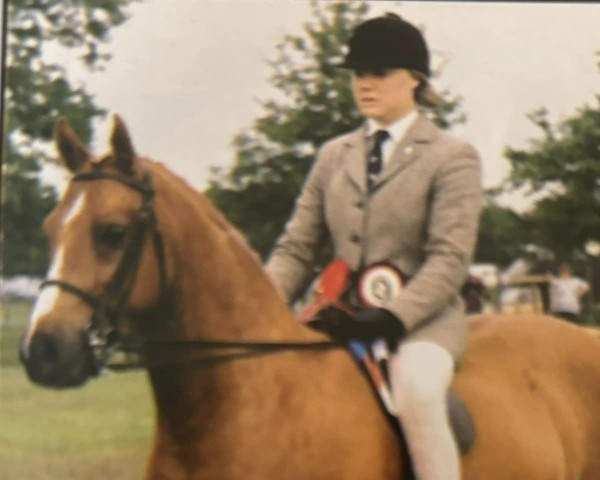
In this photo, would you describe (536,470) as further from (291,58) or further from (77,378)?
(291,58)

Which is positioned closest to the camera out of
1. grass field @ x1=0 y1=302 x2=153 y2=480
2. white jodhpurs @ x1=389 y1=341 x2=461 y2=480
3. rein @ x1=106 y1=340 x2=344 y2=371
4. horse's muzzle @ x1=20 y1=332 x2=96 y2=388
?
horse's muzzle @ x1=20 y1=332 x2=96 y2=388

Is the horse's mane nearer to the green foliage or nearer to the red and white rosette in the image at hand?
the red and white rosette

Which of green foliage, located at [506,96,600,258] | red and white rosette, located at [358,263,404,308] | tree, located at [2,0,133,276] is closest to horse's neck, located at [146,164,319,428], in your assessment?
red and white rosette, located at [358,263,404,308]

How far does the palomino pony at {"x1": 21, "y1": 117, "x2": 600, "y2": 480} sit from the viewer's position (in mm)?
1254

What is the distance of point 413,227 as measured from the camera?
5.29 ft

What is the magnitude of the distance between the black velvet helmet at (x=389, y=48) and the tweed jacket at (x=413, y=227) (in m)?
0.13

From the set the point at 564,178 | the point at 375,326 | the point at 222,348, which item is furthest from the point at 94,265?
the point at 564,178

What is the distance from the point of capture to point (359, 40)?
1708mm

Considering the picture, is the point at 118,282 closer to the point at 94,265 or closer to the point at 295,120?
the point at 94,265

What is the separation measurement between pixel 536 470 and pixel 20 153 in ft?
4.87

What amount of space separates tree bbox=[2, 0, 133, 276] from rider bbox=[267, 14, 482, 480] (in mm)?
679

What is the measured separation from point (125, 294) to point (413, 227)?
24.9 inches

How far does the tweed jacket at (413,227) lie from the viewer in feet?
5.07

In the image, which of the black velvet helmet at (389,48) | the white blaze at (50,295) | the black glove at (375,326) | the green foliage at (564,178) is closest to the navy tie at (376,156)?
the black velvet helmet at (389,48)
